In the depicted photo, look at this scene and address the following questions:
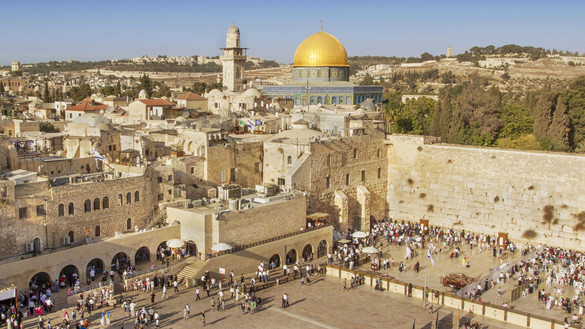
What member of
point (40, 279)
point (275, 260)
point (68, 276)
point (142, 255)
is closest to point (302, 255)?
point (275, 260)

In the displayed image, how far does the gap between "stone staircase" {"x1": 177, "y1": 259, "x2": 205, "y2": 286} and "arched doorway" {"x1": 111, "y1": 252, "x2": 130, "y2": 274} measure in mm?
2085

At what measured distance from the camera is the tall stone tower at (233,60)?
6091 centimetres

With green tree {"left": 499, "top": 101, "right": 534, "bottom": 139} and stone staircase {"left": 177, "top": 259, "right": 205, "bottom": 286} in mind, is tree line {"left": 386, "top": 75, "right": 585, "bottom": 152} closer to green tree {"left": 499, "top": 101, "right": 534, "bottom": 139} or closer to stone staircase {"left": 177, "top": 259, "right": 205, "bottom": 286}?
green tree {"left": 499, "top": 101, "right": 534, "bottom": 139}

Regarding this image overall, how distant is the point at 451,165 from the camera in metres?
33.1

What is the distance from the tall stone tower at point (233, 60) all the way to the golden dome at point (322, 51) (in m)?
12.5

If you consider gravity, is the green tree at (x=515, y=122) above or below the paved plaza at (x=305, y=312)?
above

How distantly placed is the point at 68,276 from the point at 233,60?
138 ft

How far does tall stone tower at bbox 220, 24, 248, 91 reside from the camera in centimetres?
6091

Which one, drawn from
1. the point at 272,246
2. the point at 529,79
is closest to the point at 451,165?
the point at 272,246

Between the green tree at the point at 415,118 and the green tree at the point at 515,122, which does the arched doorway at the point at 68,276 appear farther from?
the green tree at the point at 515,122

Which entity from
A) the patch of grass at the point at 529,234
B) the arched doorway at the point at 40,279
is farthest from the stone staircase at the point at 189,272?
the patch of grass at the point at 529,234

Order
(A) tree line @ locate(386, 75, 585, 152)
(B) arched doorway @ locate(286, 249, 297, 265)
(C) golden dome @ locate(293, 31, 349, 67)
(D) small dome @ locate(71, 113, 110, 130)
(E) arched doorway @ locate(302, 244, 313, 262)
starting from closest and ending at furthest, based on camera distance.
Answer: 1. (B) arched doorway @ locate(286, 249, 297, 265)
2. (E) arched doorway @ locate(302, 244, 313, 262)
3. (D) small dome @ locate(71, 113, 110, 130)
4. (A) tree line @ locate(386, 75, 585, 152)
5. (C) golden dome @ locate(293, 31, 349, 67)

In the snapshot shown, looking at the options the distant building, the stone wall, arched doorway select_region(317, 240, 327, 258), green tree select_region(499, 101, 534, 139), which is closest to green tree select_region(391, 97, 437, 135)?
green tree select_region(499, 101, 534, 139)

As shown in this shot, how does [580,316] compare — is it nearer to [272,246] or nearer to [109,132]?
[272,246]
